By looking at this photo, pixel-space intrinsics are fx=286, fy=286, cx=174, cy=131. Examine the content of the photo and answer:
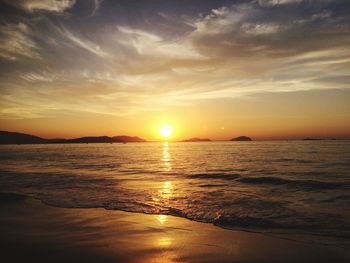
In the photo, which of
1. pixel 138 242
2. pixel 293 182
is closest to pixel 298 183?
pixel 293 182

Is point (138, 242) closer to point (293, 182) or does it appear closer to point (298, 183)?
point (298, 183)

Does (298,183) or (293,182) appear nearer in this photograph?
(298,183)

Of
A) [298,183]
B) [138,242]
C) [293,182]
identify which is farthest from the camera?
[293,182]

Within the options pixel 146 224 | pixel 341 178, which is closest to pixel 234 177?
pixel 341 178

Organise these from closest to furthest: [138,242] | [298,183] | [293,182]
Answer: [138,242] → [298,183] → [293,182]

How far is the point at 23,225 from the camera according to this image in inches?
376

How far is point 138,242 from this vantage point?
7.72m

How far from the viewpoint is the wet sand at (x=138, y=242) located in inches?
260

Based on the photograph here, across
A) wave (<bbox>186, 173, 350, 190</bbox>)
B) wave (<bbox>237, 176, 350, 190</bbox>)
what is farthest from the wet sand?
wave (<bbox>237, 176, 350, 190</bbox>)

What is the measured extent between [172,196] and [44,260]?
934 centimetres

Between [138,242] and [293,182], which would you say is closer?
[138,242]

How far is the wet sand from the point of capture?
21.7 ft

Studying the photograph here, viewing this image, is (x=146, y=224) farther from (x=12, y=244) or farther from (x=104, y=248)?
(x=12, y=244)

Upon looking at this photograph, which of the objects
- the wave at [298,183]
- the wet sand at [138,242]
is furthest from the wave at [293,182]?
the wet sand at [138,242]
